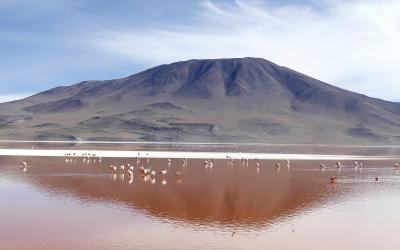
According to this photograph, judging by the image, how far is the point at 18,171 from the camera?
48625mm

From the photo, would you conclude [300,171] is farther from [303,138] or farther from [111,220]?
[303,138]

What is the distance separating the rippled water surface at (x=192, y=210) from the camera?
2328cm

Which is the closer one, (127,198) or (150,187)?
(127,198)

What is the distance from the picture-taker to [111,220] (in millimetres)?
26750

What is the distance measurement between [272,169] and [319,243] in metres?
35.2

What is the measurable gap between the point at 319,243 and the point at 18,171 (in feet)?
105

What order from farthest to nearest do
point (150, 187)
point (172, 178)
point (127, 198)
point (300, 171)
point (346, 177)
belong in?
1. point (300, 171)
2. point (346, 177)
3. point (172, 178)
4. point (150, 187)
5. point (127, 198)

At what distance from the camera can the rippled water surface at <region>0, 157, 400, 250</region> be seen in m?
23.3

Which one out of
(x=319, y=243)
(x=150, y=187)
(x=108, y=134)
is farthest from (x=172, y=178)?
(x=108, y=134)

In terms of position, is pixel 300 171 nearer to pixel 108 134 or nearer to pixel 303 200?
pixel 303 200

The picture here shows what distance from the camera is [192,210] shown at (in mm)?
30609

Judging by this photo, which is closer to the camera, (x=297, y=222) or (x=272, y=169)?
(x=297, y=222)

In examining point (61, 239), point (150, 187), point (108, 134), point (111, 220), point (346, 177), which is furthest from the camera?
point (108, 134)

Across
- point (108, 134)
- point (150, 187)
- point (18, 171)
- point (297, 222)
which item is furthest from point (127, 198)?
point (108, 134)
